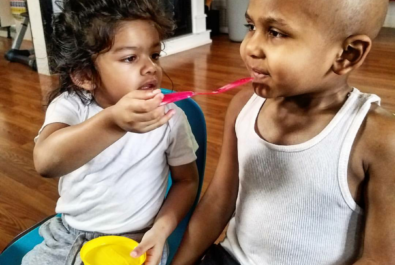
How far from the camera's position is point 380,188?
1.60 feet

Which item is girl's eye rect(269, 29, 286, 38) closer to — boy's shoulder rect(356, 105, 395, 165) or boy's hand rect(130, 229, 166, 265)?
boy's shoulder rect(356, 105, 395, 165)

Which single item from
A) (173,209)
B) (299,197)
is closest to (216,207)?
(173,209)

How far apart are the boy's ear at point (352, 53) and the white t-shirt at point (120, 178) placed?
0.32 m

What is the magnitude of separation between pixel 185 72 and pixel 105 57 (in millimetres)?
2289

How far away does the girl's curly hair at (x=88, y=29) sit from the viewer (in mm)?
710

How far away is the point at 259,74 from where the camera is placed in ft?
1.66

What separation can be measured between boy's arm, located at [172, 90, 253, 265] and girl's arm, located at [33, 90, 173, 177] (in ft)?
0.64

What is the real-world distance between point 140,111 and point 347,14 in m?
0.27

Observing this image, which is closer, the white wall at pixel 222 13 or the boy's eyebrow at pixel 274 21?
the boy's eyebrow at pixel 274 21

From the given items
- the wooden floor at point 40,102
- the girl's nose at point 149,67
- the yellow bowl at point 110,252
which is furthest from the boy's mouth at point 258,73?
the wooden floor at point 40,102

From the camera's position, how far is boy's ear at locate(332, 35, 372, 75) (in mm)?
476

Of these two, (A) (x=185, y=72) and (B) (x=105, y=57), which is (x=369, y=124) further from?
(A) (x=185, y=72)

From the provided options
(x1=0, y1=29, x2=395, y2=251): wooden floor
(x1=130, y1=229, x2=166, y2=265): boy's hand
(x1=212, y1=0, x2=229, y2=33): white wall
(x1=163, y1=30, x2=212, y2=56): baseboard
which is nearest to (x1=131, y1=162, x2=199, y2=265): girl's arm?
(x1=130, y1=229, x2=166, y2=265): boy's hand

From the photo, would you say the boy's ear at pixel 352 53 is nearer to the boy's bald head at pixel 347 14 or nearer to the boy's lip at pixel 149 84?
the boy's bald head at pixel 347 14
